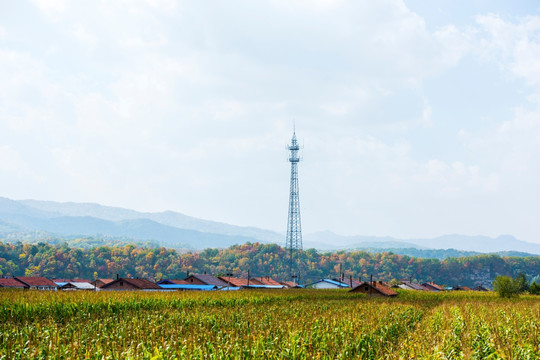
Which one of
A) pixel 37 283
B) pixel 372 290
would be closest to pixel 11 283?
pixel 37 283

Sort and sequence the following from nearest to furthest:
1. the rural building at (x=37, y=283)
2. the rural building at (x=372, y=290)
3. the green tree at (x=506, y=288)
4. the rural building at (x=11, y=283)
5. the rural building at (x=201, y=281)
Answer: the rural building at (x=372, y=290) → the green tree at (x=506, y=288) → the rural building at (x=11, y=283) → the rural building at (x=37, y=283) → the rural building at (x=201, y=281)

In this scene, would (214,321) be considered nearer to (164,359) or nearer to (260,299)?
(164,359)

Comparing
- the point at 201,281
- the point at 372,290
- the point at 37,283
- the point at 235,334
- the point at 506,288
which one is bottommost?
the point at 37,283

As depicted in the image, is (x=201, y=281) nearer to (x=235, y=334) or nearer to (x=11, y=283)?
(x=11, y=283)

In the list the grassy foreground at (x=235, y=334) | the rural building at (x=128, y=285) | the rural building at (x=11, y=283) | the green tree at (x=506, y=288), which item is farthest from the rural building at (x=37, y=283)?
the green tree at (x=506, y=288)

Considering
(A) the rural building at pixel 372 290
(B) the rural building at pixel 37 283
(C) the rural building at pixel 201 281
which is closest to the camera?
(A) the rural building at pixel 372 290

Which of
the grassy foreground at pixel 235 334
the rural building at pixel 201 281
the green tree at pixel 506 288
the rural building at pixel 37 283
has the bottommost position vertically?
the rural building at pixel 37 283

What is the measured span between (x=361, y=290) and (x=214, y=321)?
6508cm

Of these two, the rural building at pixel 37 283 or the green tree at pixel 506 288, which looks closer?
the green tree at pixel 506 288

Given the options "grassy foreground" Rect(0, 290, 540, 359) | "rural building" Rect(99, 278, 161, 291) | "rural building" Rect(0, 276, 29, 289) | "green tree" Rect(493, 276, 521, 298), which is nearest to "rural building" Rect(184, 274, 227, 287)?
"rural building" Rect(99, 278, 161, 291)

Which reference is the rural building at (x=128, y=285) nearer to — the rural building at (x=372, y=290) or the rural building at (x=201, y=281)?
the rural building at (x=201, y=281)

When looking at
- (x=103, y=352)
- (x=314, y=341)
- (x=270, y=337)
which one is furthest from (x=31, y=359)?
(x=314, y=341)

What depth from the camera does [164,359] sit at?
1664 centimetres

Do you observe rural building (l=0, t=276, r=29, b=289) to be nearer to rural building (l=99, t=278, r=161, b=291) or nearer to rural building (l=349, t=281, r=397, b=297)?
rural building (l=99, t=278, r=161, b=291)
